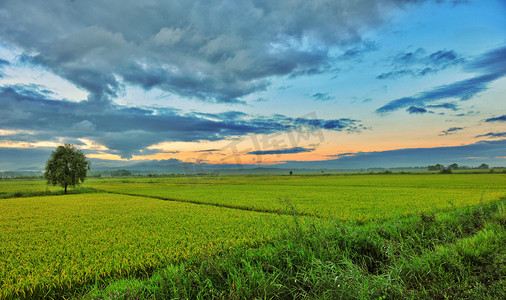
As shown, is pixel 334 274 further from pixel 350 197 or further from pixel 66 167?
pixel 66 167

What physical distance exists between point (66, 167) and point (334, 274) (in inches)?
1792

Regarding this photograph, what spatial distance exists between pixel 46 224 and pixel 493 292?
16.7 meters

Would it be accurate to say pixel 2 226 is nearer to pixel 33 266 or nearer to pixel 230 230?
pixel 33 266

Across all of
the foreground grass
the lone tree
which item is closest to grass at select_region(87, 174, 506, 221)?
the foreground grass

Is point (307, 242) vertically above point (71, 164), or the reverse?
point (71, 164)

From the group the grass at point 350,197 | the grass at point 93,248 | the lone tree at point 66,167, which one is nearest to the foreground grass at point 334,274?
the grass at point 93,248

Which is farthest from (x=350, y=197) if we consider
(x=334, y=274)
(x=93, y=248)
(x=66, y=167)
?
(x=66, y=167)

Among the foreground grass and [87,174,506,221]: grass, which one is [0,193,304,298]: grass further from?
[87,174,506,221]: grass

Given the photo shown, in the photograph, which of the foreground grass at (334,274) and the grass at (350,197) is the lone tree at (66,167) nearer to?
the grass at (350,197)

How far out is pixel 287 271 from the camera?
4715 mm

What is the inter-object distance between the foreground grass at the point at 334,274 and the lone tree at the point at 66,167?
41.0 metres

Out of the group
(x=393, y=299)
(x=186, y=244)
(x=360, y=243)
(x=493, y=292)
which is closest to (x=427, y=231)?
(x=360, y=243)

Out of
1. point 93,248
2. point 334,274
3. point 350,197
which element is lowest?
point 350,197

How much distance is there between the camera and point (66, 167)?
37.0 m
